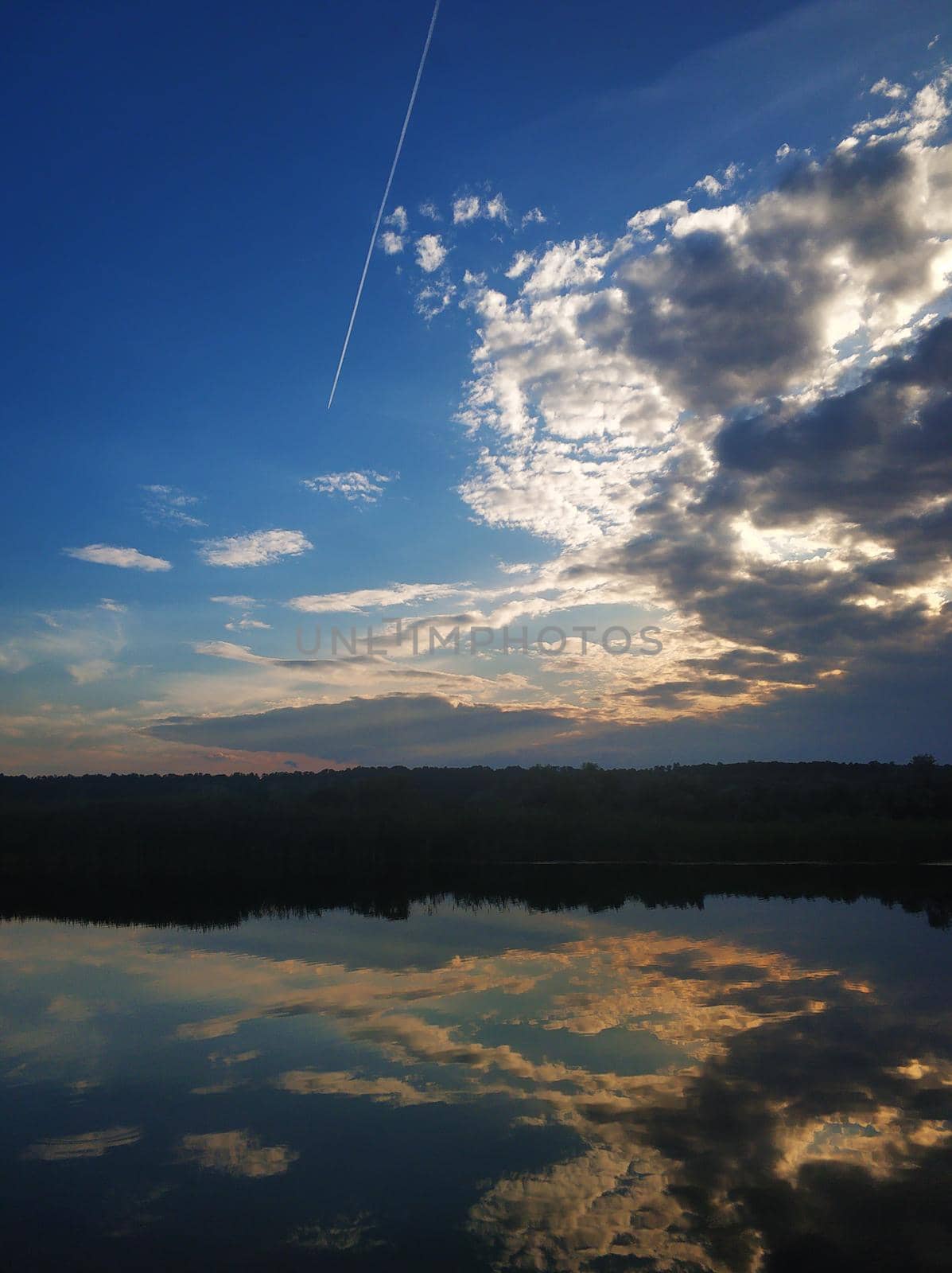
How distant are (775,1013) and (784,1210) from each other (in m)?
6.17

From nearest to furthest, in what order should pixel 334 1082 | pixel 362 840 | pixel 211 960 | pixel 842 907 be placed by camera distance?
pixel 334 1082 → pixel 211 960 → pixel 842 907 → pixel 362 840

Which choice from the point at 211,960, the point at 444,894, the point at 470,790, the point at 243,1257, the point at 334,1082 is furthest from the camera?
the point at 470,790

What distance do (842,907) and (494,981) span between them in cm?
1320

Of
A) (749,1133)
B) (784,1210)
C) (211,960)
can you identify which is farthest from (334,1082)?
(211,960)

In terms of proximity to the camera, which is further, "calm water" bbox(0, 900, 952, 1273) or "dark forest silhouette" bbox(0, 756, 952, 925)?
"dark forest silhouette" bbox(0, 756, 952, 925)

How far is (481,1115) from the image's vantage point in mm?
8195

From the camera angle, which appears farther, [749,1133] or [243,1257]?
[749,1133]

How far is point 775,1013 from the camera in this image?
11938 mm

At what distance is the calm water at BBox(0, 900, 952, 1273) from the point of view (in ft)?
19.4

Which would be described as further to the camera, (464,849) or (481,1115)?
(464,849)

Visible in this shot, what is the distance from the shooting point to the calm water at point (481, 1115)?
233 inches

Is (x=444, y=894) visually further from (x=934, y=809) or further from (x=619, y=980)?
(x=934, y=809)

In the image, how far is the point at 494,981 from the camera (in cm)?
1435

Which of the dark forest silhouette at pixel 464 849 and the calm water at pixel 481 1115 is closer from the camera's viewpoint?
the calm water at pixel 481 1115
